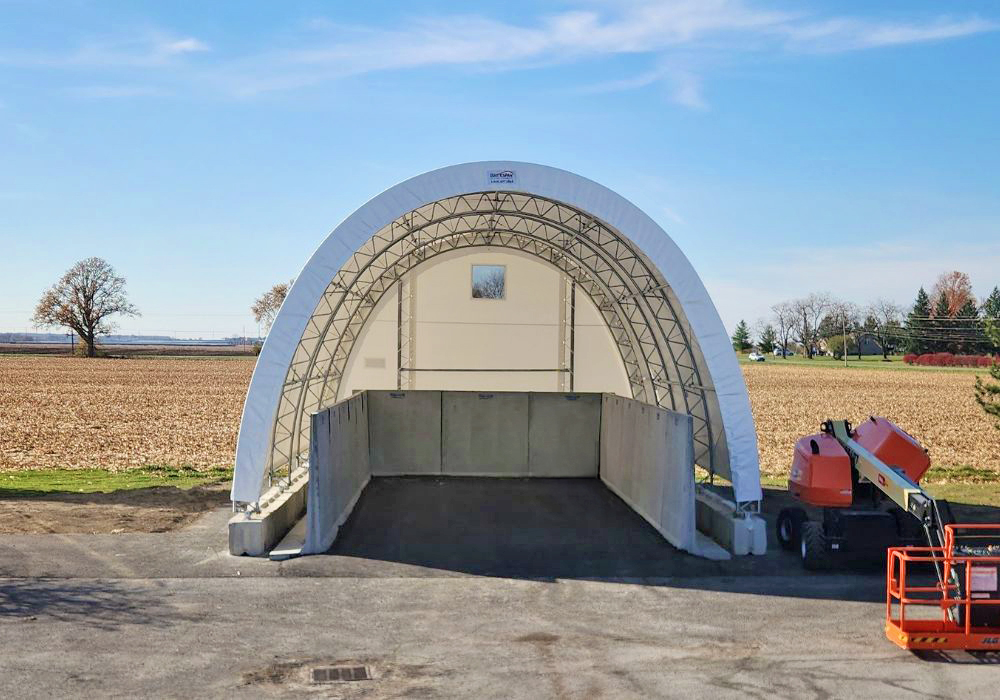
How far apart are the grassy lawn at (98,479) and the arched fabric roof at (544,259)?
3068 mm

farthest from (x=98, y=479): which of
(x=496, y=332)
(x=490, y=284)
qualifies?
(x=490, y=284)

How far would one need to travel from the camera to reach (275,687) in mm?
8375

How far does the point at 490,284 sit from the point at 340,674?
50.0 ft

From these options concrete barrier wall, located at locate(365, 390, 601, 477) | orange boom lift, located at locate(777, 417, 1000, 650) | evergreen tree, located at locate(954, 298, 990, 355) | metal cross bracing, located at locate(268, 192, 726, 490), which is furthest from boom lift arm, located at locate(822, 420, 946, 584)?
evergreen tree, located at locate(954, 298, 990, 355)

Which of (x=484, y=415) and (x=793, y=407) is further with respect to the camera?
(x=793, y=407)

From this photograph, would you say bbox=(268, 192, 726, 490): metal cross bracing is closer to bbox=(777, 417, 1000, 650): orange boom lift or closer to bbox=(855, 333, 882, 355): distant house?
→ bbox=(777, 417, 1000, 650): orange boom lift

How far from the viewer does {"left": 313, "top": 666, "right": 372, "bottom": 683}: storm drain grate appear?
8.64 m

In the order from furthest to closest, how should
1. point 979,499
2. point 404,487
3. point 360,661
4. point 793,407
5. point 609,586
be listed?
point 793,407 → point 404,487 → point 979,499 → point 609,586 → point 360,661

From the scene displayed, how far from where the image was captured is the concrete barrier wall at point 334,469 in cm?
1353

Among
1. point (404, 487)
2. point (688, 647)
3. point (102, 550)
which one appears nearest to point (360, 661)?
point (688, 647)

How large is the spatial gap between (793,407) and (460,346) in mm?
25098

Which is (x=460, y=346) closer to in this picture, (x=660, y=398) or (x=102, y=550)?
(x=660, y=398)

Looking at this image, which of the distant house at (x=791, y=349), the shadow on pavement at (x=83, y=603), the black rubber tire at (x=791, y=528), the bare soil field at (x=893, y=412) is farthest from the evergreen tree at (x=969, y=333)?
the shadow on pavement at (x=83, y=603)

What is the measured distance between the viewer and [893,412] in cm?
4075
